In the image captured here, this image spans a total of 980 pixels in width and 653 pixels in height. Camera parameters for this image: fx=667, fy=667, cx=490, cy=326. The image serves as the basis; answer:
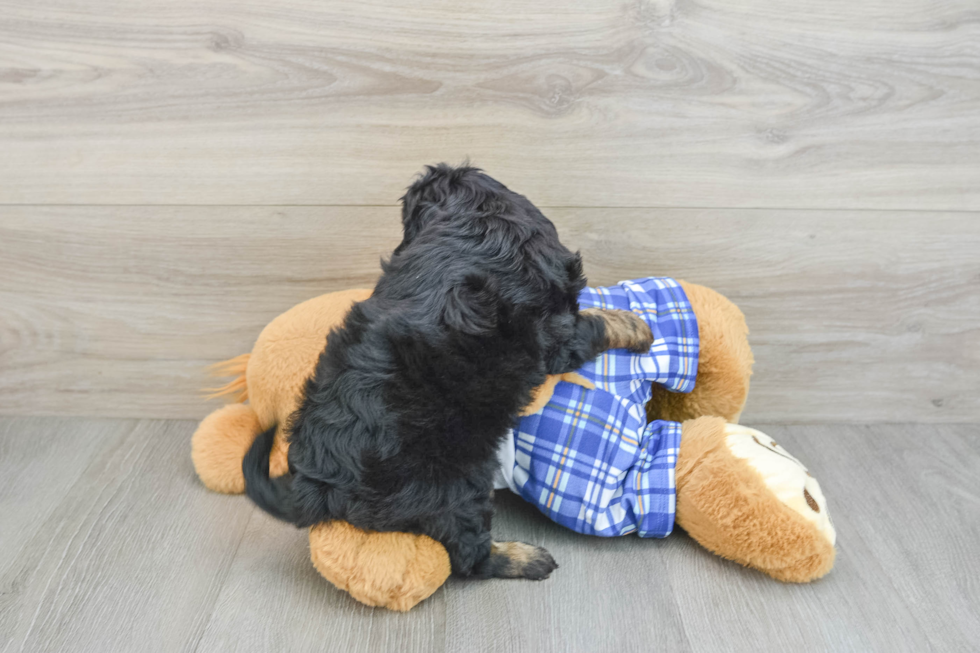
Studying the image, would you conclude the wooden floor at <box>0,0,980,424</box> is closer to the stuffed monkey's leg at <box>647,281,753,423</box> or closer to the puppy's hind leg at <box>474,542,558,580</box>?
the stuffed monkey's leg at <box>647,281,753,423</box>

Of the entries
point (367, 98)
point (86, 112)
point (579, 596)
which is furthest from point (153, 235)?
point (579, 596)

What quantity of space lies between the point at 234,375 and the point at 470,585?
78cm

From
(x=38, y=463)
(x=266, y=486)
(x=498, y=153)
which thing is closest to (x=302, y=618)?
(x=266, y=486)

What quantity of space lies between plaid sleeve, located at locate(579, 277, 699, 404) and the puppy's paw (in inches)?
12.8

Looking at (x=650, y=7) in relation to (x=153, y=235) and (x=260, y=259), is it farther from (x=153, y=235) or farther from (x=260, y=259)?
(x=153, y=235)

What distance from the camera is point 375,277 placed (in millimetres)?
1480

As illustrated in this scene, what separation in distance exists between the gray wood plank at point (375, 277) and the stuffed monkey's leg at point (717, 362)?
0.63 feet

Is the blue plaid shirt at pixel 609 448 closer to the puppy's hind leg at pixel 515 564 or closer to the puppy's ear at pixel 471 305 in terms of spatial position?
the puppy's hind leg at pixel 515 564

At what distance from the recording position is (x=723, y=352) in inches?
50.1

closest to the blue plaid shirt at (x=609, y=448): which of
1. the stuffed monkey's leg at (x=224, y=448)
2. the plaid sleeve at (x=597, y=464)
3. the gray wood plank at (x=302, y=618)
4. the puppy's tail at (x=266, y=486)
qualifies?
the plaid sleeve at (x=597, y=464)

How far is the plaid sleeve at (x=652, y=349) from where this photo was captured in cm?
120

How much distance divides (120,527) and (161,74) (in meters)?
0.90

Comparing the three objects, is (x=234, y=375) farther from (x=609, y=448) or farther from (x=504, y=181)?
(x=609, y=448)

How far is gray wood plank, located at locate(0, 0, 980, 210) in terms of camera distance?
4.31ft
